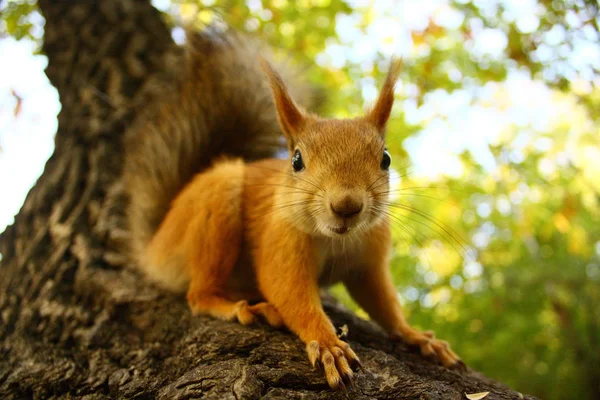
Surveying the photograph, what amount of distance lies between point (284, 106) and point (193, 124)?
88 centimetres

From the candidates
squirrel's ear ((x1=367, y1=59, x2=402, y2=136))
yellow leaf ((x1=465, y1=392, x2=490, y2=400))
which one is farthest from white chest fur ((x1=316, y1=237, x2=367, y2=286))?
yellow leaf ((x1=465, y1=392, x2=490, y2=400))

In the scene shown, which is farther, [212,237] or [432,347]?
[212,237]

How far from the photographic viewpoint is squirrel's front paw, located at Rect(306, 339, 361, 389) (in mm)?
1602

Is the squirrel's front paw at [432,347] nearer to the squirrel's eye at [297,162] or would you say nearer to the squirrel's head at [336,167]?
the squirrel's head at [336,167]

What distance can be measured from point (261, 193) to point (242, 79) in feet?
3.31

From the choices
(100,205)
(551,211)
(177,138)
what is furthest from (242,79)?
(551,211)

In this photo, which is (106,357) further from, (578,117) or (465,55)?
(578,117)

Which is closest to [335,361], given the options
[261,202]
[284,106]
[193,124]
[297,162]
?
[297,162]

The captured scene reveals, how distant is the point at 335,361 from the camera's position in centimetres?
168

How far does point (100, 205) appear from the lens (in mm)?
3014

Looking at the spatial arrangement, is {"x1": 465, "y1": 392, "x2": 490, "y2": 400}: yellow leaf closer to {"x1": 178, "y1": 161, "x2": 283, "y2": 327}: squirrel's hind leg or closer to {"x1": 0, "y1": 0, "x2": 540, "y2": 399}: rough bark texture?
{"x1": 0, "y1": 0, "x2": 540, "y2": 399}: rough bark texture

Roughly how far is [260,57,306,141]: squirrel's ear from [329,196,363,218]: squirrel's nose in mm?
701

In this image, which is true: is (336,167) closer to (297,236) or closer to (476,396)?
(297,236)

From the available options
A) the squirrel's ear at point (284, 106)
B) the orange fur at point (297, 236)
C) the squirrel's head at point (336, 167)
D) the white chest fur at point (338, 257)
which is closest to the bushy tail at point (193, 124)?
the orange fur at point (297, 236)
